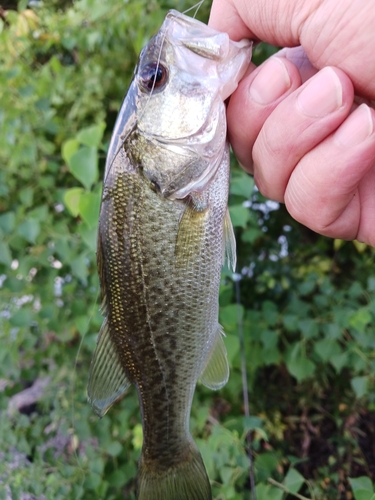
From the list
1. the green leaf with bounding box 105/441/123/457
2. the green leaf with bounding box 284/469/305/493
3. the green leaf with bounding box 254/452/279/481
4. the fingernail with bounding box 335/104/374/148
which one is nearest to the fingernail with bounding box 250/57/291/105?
the fingernail with bounding box 335/104/374/148

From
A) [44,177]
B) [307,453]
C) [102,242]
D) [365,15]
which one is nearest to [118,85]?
[44,177]

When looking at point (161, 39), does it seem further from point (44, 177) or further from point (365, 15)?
point (44, 177)

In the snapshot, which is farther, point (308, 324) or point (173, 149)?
point (308, 324)

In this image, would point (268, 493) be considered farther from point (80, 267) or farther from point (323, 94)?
point (323, 94)

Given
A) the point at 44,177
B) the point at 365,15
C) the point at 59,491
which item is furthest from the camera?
the point at 44,177

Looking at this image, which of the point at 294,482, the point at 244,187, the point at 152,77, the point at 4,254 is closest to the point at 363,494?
the point at 294,482

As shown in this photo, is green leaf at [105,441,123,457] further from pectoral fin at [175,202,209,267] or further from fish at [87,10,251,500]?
pectoral fin at [175,202,209,267]

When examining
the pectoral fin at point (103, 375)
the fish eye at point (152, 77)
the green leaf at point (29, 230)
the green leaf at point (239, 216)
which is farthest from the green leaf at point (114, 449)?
the fish eye at point (152, 77)
